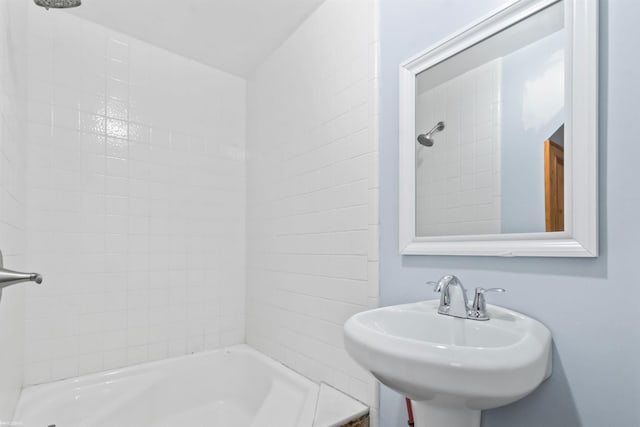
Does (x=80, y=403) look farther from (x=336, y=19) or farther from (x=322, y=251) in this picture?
(x=336, y=19)

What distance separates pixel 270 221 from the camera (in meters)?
2.21

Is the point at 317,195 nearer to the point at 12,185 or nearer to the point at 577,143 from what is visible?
the point at 577,143

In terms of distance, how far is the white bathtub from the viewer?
60.0 inches

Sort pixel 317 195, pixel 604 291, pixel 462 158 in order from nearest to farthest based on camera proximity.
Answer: pixel 604 291 → pixel 462 158 → pixel 317 195

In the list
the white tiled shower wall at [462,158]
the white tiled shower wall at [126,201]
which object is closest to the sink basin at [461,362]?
the white tiled shower wall at [462,158]

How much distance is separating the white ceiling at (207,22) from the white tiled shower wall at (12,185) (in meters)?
0.43

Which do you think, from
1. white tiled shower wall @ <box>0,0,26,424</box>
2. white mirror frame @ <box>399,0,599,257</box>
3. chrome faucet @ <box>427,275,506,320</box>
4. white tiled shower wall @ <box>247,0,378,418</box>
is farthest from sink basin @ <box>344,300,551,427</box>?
white tiled shower wall @ <box>0,0,26,424</box>

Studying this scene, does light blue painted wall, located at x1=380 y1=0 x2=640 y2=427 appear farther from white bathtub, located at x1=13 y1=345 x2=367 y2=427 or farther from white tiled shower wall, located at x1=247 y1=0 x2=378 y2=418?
white bathtub, located at x1=13 y1=345 x2=367 y2=427

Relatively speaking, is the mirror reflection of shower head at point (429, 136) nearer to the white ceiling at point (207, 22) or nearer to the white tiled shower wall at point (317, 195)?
the white tiled shower wall at point (317, 195)

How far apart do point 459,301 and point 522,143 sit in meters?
0.51

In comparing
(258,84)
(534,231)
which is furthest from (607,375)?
(258,84)

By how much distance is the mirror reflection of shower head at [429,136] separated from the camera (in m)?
1.31

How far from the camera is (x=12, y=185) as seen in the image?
1.36 metres

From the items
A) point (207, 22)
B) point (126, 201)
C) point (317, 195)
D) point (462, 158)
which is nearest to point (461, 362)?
point (462, 158)
